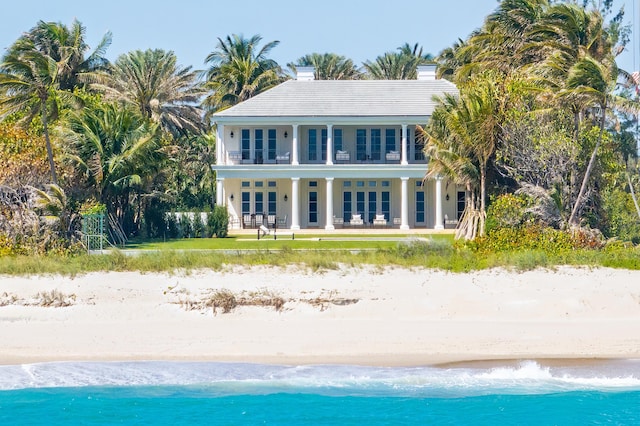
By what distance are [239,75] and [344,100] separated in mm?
10423

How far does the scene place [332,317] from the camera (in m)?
17.2

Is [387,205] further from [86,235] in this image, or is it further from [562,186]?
[86,235]

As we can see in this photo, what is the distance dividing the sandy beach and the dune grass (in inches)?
15.1

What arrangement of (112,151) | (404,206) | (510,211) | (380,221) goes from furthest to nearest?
1. (380,221)
2. (404,206)
3. (112,151)
4. (510,211)

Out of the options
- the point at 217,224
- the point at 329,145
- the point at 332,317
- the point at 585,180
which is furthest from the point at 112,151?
the point at 332,317

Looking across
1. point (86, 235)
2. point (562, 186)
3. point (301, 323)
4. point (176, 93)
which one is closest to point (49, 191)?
point (86, 235)

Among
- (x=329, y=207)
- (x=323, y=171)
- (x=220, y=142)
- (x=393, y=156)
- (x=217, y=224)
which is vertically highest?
(x=220, y=142)

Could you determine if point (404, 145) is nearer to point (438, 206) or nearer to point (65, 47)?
point (438, 206)

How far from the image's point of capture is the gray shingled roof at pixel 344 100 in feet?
132

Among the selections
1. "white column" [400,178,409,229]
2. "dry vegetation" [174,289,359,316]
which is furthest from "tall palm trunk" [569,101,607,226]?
"white column" [400,178,409,229]

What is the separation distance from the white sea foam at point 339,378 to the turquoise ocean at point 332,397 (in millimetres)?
16

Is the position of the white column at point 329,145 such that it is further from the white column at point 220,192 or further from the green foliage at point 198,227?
the green foliage at point 198,227

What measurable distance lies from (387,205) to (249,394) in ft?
92.2

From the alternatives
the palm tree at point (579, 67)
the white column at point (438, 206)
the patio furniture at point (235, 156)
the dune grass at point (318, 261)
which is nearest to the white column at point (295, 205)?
the patio furniture at point (235, 156)
